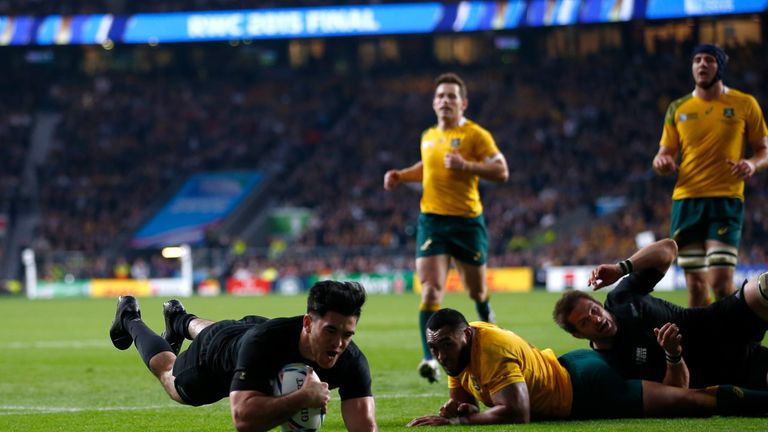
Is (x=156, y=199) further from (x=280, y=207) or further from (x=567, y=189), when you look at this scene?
(x=567, y=189)

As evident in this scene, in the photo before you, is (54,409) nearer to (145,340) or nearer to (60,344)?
(145,340)

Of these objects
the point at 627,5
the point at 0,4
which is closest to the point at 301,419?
the point at 627,5

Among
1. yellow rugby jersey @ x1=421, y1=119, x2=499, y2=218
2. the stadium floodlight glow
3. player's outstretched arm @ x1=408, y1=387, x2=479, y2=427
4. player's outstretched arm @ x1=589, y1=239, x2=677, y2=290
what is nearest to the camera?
player's outstretched arm @ x1=408, y1=387, x2=479, y2=427

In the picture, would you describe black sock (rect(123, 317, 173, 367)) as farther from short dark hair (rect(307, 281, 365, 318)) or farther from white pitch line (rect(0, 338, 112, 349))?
white pitch line (rect(0, 338, 112, 349))

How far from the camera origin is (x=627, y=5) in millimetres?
38969

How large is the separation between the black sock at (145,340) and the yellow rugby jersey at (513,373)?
6.36 ft

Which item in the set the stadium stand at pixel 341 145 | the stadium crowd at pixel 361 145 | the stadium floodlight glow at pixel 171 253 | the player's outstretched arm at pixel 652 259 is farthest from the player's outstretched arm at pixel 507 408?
the stadium floodlight glow at pixel 171 253

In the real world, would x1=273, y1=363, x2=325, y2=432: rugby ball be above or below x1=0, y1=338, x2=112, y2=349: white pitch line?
above

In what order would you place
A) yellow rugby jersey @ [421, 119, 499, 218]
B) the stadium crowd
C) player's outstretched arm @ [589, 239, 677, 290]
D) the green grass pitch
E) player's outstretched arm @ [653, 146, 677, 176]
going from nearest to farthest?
the green grass pitch → player's outstretched arm @ [589, 239, 677, 290] → player's outstretched arm @ [653, 146, 677, 176] → yellow rugby jersey @ [421, 119, 499, 218] → the stadium crowd

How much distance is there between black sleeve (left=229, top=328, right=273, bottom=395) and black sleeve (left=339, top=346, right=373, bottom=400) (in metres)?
0.47

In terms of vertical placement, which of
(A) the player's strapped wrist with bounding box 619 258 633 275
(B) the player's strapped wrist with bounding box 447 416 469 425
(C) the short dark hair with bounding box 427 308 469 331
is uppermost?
(A) the player's strapped wrist with bounding box 619 258 633 275

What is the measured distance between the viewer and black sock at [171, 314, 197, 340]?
8109mm

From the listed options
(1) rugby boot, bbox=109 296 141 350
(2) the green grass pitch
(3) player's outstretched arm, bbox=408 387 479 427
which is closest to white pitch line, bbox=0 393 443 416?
(2) the green grass pitch

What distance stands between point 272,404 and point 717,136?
19.2ft
